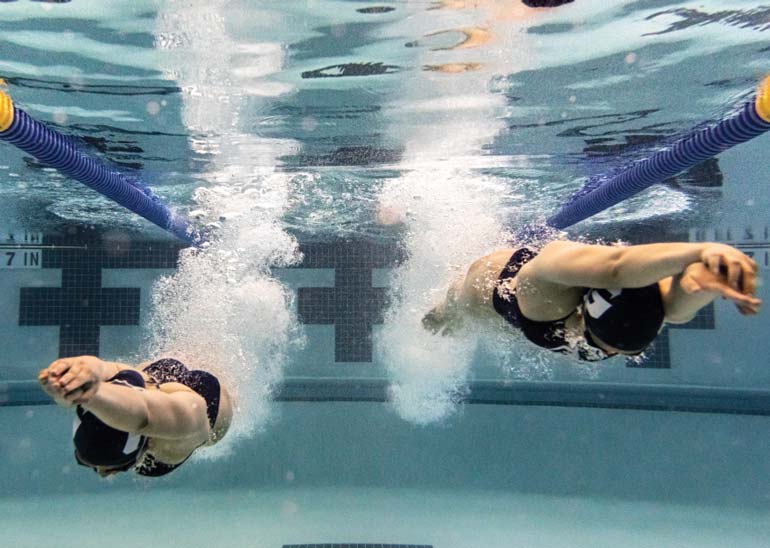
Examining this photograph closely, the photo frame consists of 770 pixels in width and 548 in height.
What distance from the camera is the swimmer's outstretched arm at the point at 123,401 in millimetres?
2027

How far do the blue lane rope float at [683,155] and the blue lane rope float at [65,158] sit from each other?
5256 millimetres

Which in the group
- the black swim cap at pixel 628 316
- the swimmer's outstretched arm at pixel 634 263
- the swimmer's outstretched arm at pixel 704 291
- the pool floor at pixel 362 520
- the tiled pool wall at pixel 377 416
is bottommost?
the pool floor at pixel 362 520

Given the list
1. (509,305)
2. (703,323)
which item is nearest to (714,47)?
(509,305)

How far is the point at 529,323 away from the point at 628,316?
2.83 feet

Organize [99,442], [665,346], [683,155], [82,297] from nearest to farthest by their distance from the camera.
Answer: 1. [99,442]
2. [683,155]
3. [665,346]
4. [82,297]

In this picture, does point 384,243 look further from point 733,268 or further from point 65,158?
point 733,268

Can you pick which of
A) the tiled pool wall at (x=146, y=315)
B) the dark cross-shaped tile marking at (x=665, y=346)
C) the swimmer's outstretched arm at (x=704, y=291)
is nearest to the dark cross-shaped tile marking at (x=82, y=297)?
the tiled pool wall at (x=146, y=315)

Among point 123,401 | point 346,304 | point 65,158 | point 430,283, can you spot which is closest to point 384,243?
point 430,283

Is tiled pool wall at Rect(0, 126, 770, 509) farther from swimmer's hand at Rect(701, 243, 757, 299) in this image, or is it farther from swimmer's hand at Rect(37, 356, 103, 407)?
swimmer's hand at Rect(37, 356, 103, 407)

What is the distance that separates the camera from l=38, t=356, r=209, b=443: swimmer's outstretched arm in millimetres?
2027

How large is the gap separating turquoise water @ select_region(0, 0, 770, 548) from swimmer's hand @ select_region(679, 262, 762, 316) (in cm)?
283

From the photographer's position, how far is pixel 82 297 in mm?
11016

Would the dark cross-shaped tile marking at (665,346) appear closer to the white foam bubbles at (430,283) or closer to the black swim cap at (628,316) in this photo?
the white foam bubbles at (430,283)

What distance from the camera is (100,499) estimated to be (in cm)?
862
